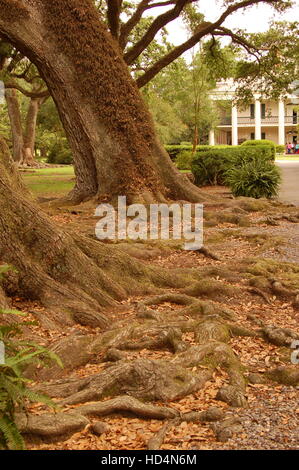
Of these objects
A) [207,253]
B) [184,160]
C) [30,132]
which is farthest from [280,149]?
[207,253]

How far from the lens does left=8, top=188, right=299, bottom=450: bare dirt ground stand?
3.85 m

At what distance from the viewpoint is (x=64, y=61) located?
13.4 metres

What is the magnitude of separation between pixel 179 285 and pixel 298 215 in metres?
6.38

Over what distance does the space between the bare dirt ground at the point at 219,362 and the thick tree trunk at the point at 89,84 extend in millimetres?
4059

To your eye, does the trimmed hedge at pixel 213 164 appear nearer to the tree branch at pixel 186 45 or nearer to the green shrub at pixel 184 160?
the tree branch at pixel 186 45

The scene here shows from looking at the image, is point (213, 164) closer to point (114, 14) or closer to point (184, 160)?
point (114, 14)

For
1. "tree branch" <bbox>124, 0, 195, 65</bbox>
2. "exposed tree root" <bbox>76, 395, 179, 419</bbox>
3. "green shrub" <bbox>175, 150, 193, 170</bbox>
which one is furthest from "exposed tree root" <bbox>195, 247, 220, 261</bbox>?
"green shrub" <bbox>175, 150, 193, 170</bbox>

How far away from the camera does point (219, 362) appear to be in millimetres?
4977

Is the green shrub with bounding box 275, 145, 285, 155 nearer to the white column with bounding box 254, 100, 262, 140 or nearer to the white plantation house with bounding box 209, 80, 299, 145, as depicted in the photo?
the white column with bounding box 254, 100, 262, 140

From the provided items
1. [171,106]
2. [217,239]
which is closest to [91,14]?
[217,239]

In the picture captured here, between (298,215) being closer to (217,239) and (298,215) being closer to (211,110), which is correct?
(217,239)

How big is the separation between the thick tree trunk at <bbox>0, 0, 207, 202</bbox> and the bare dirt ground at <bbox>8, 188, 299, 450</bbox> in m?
4.06

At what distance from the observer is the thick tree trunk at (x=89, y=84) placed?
1320 cm

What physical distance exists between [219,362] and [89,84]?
9.51 m
